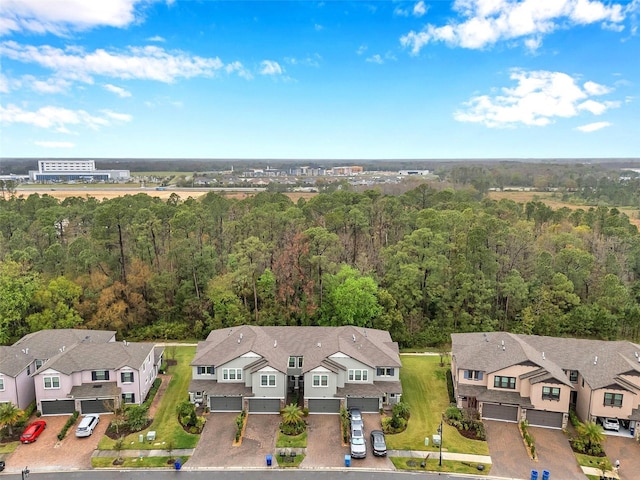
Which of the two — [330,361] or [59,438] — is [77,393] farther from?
[330,361]

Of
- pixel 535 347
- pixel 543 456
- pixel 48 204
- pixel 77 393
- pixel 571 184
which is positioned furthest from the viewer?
pixel 571 184

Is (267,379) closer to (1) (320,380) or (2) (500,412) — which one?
(1) (320,380)

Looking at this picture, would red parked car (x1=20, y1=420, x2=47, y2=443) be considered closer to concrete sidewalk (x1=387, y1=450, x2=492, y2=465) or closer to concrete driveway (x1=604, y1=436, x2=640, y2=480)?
concrete sidewalk (x1=387, y1=450, x2=492, y2=465)

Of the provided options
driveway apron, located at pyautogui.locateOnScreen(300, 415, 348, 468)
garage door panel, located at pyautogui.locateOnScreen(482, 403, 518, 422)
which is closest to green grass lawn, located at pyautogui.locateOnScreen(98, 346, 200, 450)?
driveway apron, located at pyautogui.locateOnScreen(300, 415, 348, 468)

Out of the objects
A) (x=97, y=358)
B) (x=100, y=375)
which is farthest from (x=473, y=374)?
(x=97, y=358)

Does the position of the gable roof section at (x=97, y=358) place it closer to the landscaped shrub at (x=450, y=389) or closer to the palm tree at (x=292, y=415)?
the palm tree at (x=292, y=415)

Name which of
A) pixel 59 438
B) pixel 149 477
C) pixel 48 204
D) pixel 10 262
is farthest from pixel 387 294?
pixel 48 204
